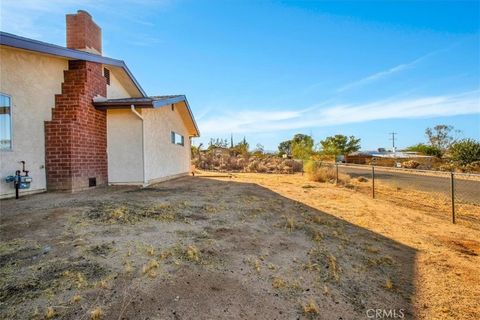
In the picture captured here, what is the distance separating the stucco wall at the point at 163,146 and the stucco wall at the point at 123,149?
40cm

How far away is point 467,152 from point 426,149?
851 inches

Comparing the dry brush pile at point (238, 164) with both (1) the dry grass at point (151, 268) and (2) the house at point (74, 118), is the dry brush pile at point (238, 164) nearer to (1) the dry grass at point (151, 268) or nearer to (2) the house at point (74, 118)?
(2) the house at point (74, 118)

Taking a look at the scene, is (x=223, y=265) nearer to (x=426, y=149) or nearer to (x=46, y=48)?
(x=46, y=48)

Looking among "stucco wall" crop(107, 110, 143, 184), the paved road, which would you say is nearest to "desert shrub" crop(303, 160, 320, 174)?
the paved road

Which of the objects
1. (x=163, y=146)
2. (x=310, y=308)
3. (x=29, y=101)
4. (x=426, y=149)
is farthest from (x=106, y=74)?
(x=426, y=149)

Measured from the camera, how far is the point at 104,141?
9336 mm

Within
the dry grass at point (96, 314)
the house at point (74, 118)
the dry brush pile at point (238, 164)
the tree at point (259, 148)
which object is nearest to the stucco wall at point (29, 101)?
the house at point (74, 118)

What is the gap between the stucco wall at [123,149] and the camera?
30.8ft

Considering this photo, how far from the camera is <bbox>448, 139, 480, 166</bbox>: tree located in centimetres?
2678

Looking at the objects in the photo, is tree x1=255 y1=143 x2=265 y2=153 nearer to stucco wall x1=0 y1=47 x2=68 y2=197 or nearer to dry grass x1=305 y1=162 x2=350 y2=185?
dry grass x1=305 y1=162 x2=350 y2=185

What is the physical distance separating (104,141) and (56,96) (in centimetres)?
205

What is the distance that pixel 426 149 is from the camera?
4672 cm

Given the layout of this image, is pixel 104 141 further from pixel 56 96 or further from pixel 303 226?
pixel 303 226

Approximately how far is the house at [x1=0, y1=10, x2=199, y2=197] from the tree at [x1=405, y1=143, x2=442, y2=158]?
46309mm
